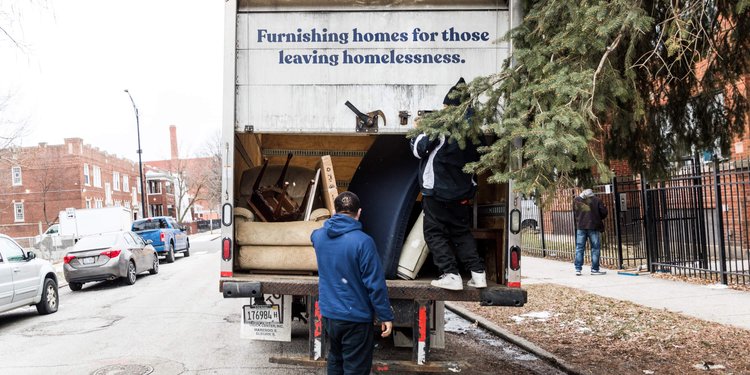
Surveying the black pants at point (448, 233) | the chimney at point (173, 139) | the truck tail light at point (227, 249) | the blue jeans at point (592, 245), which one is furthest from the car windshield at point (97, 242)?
the chimney at point (173, 139)

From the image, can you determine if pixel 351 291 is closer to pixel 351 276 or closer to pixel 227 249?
pixel 351 276

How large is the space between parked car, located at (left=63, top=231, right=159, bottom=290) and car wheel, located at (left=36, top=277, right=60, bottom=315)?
348 centimetres

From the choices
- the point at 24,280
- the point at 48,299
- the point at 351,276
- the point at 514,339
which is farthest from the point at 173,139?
the point at 351,276

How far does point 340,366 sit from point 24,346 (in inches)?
238

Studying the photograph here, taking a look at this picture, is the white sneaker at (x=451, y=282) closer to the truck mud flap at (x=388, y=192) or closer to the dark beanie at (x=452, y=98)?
the truck mud flap at (x=388, y=192)

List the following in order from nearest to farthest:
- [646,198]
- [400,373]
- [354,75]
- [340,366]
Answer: [340,366]
[354,75]
[400,373]
[646,198]

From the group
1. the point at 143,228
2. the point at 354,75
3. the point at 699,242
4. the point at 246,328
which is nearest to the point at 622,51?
the point at 354,75

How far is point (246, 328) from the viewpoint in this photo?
5.66 meters

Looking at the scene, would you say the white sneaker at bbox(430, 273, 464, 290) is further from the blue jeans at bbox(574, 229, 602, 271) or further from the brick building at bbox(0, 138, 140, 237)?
the brick building at bbox(0, 138, 140, 237)

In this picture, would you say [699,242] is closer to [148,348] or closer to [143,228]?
[148,348]

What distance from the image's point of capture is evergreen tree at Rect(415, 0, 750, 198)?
3922mm

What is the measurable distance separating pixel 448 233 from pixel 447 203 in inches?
10.9

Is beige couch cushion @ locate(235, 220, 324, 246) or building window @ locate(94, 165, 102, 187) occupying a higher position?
building window @ locate(94, 165, 102, 187)

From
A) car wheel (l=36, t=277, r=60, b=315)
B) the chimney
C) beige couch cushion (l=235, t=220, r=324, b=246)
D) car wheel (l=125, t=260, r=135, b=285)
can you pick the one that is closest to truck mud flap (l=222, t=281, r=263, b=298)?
beige couch cushion (l=235, t=220, r=324, b=246)
